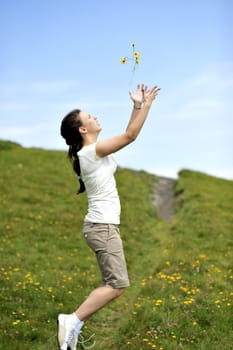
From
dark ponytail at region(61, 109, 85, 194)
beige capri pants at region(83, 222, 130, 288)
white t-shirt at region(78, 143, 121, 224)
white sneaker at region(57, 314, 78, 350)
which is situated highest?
dark ponytail at region(61, 109, 85, 194)

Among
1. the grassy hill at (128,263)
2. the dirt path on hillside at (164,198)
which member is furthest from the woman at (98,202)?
the dirt path on hillside at (164,198)

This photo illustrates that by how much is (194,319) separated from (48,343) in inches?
104

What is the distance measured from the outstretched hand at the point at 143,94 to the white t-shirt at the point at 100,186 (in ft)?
2.79

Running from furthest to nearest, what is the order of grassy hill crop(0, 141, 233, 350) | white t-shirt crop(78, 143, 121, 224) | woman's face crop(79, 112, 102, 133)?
grassy hill crop(0, 141, 233, 350), woman's face crop(79, 112, 102, 133), white t-shirt crop(78, 143, 121, 224)

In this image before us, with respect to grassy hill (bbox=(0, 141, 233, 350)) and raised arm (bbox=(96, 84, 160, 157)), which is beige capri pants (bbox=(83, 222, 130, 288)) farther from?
grassy hill (bbox=(0, 141, 233, 350))

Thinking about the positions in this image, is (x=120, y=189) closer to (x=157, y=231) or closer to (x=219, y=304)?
(x=157, y=231)

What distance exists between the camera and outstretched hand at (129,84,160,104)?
6406 millimetres

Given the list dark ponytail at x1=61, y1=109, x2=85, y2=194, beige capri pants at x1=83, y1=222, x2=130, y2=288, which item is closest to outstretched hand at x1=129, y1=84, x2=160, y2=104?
dark ponytail at x1=61, y1=109, x2=85, y2=194

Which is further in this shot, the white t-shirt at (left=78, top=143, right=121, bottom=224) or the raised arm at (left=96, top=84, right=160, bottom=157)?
the white t-shirt at (left=78, top=143, right=121, bottom=224)

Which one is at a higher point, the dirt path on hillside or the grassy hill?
the dirt path on hillside

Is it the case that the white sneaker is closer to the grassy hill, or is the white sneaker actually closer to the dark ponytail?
the grassy hill

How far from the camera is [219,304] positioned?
385 inches

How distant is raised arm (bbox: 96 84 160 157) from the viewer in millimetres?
6273

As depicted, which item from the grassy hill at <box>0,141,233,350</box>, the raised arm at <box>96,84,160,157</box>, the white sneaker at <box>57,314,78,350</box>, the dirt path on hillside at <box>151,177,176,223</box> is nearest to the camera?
the raised arm at <box>96,84,160,157</box>
